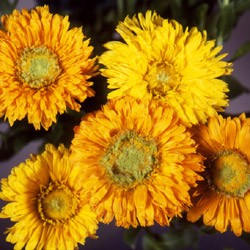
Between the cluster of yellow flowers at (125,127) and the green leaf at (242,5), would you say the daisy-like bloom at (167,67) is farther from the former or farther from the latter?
the green leaf at (242,5)

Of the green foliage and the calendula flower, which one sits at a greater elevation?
the calendula flower

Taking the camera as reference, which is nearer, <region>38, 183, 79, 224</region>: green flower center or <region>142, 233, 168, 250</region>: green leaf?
<region>38, 183, 79, 224</region>: green flower center

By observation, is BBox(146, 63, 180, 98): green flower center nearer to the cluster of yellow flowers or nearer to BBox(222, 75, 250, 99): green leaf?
the cluster of yellow flowers

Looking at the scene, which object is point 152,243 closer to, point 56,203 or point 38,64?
point 56,203

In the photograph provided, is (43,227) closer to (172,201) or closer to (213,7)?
(172,201)

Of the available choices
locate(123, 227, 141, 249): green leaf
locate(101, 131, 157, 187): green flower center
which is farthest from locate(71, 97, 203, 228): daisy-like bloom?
locate(123, 227, 141, 249): green leaf

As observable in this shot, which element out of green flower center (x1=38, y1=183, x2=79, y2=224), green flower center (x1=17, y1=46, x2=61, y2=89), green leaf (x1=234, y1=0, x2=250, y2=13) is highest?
green leaf (x1=234, y1=0, x2=250, y2=13)
